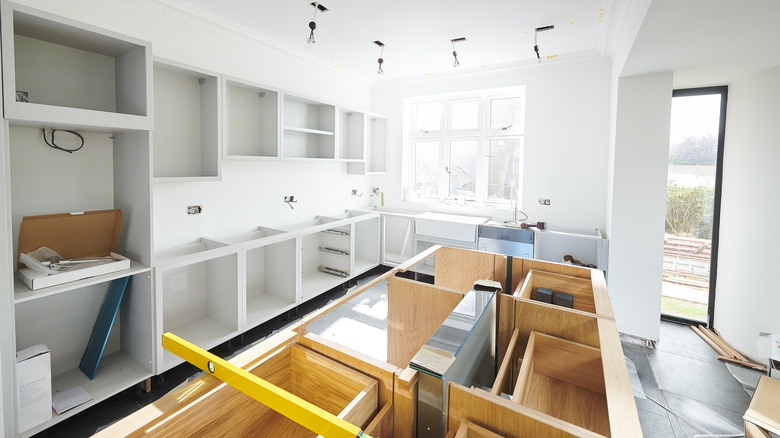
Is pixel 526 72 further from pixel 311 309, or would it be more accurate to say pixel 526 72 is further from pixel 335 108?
pixel 311 309

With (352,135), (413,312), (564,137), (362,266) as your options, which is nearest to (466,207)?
(564,137)

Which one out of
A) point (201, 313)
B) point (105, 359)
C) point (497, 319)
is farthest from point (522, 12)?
point (105, 359)

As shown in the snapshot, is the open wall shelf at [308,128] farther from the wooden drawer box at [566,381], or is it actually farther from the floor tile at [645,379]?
the floor tile at [645,379]

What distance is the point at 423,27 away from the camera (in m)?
3.08

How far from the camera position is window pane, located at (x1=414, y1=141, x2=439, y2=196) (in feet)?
16.4

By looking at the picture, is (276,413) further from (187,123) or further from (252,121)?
(252,121)

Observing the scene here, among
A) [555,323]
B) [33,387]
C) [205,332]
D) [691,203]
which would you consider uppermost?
[691,203]

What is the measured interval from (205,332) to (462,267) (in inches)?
82.2

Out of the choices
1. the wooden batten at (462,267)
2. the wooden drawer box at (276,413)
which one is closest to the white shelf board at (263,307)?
the wooden batten at (462,267)

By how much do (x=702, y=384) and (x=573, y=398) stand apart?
6.25 ft

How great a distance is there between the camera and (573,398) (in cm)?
151

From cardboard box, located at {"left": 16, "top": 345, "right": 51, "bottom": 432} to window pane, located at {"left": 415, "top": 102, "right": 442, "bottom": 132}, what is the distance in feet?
14.4

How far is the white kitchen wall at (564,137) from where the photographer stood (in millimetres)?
3801

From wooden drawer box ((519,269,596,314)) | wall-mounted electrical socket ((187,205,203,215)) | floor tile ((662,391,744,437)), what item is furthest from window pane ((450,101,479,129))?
floor tile ((662,391,744,437))
